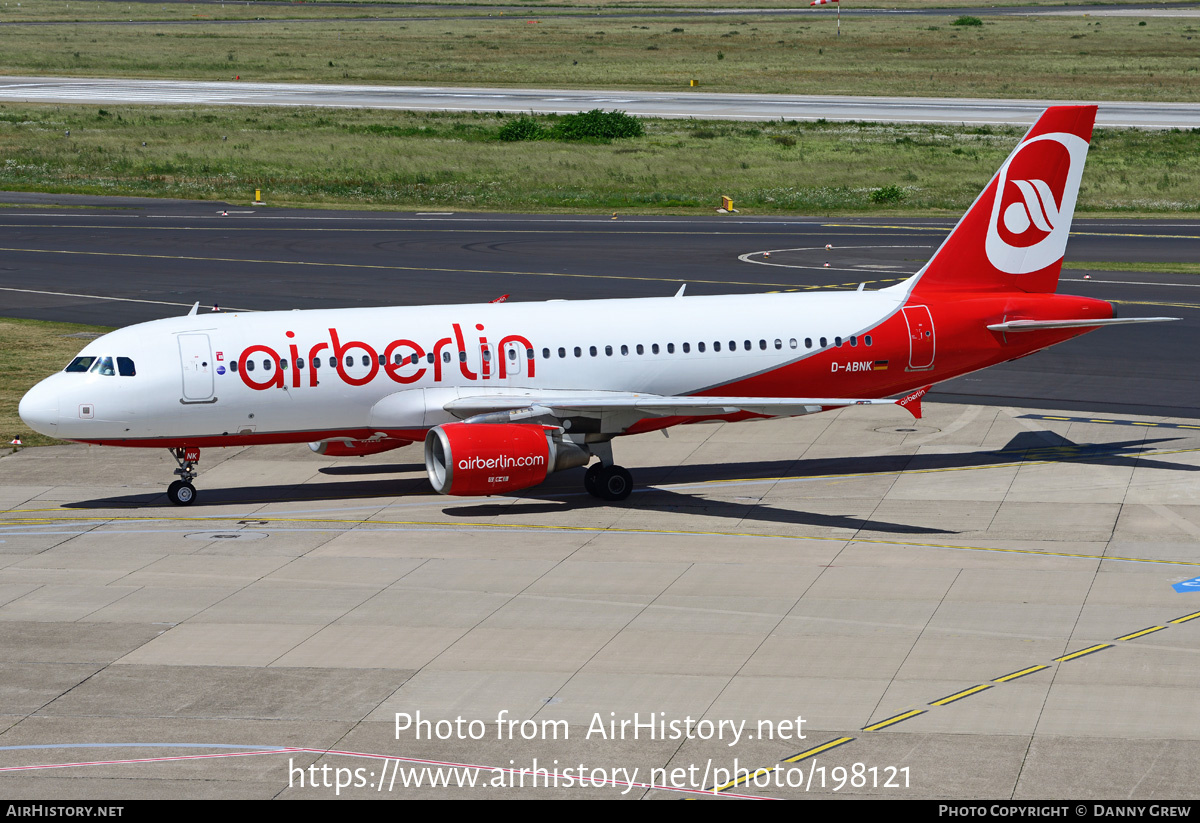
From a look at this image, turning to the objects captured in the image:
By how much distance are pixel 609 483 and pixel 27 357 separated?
81.2ft

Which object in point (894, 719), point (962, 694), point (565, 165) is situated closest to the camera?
point (894, 719)

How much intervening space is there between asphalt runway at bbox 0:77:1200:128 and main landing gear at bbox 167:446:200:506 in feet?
301

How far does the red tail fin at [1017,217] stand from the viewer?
1401 inches

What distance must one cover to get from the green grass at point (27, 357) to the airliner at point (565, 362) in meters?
8.11

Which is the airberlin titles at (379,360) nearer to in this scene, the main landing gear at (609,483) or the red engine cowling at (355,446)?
the red engine cowling at (355,446)

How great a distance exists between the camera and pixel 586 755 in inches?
766

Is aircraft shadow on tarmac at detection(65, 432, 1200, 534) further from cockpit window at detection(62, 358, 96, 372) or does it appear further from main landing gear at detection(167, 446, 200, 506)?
cockpit window at detection(62, 358, 96, 372)

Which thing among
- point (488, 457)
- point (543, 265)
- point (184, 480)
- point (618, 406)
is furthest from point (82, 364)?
point (543, 265)

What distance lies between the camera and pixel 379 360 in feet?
105

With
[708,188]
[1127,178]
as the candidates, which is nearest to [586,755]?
[708,188]

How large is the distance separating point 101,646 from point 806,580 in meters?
12.9

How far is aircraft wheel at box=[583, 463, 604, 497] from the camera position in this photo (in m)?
33.2

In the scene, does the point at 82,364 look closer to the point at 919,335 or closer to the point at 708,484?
the point at 708,484

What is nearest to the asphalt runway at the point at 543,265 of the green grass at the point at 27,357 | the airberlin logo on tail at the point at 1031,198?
the green grass at the point at 27,357
